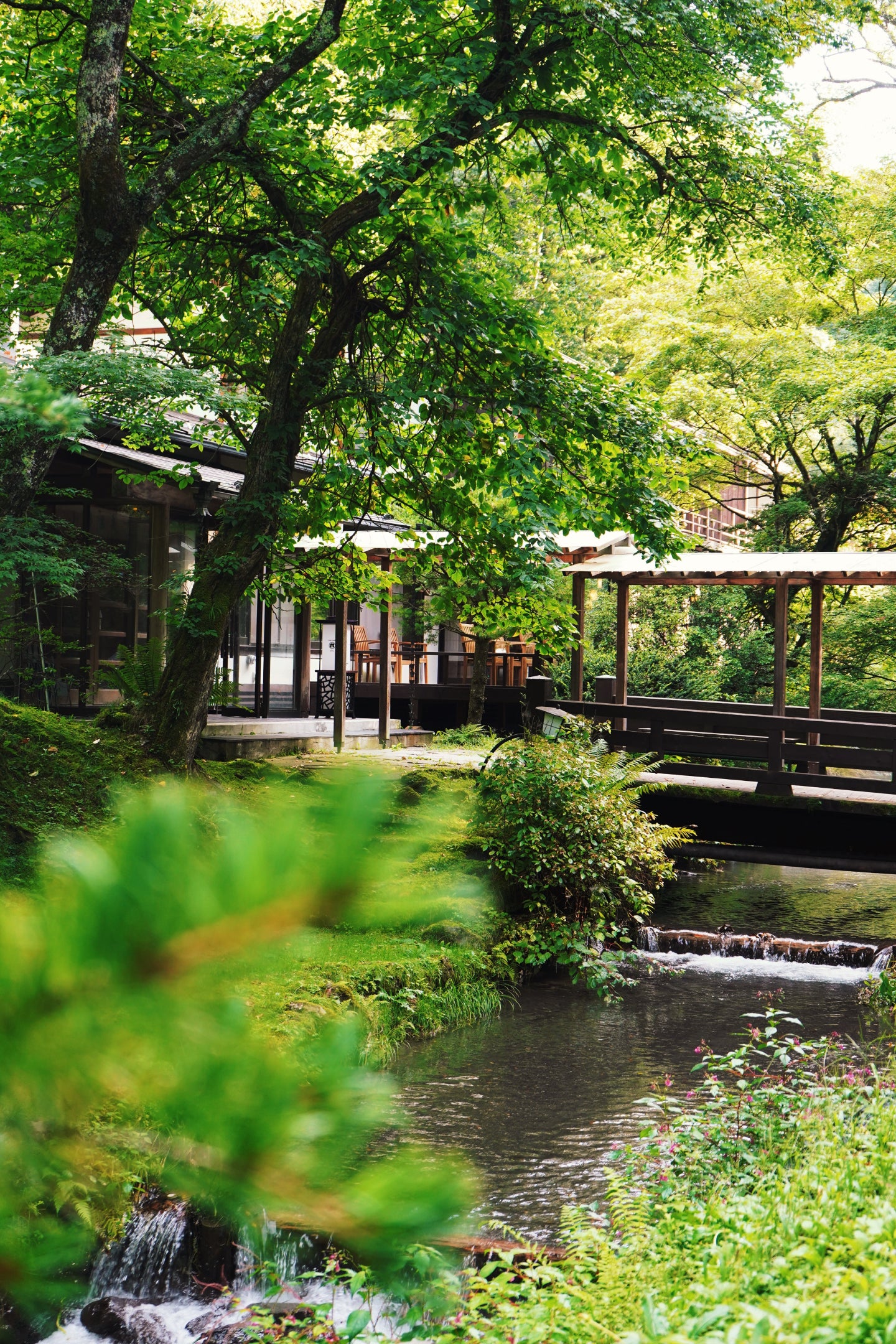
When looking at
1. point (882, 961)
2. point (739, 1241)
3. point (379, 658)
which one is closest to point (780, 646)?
point (882, 961)

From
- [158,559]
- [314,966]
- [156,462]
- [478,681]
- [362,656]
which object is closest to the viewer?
[314,966]

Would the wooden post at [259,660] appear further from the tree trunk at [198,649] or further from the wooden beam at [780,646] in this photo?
the wooden beam at [780,646]

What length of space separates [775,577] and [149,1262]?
A: 13317mm

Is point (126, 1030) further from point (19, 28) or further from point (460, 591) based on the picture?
point (19, 28)

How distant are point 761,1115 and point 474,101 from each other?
26.3 feet

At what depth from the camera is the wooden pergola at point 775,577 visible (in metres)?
15.9

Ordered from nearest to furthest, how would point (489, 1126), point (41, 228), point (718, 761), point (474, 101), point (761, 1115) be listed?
point (761, 1115) < point (489, 1126) < point (474, 101) < point (41, 228) < point (718, 761)

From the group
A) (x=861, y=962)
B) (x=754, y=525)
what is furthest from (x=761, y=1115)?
(x=754, y=525)

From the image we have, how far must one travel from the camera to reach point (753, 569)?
1645cm

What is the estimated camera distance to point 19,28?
34.3ft

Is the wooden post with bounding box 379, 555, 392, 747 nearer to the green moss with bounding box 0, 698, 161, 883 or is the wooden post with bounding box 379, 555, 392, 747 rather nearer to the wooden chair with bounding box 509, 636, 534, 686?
the wooden chair with bounding box 509, 636, 534, 686

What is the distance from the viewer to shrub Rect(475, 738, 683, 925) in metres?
11.0

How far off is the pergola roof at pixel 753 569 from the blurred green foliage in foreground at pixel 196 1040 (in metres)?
14.9

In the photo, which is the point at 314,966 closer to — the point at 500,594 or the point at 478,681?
the point at 500,594
